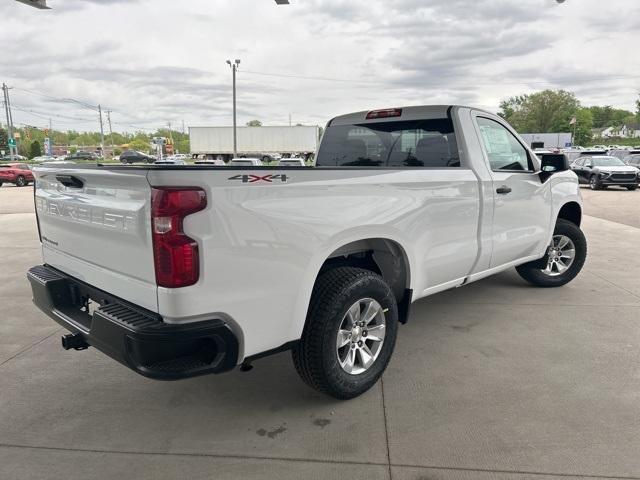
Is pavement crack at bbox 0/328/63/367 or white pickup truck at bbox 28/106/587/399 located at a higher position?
white pickup truck at bbox 28/106/587/399

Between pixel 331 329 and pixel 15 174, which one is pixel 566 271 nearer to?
pixel 331 329

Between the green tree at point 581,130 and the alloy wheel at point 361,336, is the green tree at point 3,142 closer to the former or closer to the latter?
the alloy wheel at point 361,336

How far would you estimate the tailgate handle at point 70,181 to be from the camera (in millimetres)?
2658

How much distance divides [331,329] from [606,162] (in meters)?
22.1

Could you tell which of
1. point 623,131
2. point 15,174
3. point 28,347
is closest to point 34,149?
point 15,174

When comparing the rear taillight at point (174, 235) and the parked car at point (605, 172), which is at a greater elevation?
the rear taillight at point (174, 235)

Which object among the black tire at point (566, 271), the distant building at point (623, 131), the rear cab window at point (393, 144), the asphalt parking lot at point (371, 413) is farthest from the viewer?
the distant building at point (623, 131)

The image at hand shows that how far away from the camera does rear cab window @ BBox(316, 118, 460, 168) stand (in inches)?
155

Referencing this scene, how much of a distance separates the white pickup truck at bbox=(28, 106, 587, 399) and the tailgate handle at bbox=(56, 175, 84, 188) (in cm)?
1

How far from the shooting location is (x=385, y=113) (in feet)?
14.0

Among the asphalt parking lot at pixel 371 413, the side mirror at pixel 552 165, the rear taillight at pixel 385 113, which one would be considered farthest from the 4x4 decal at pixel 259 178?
the side mirror at pixel 552 165

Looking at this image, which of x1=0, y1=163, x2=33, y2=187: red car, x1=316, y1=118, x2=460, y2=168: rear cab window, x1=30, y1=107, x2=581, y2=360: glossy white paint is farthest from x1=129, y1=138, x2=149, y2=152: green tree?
x1=30, y1=107, x2=581, y2=360: glossy white paint

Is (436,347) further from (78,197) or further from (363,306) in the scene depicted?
(78,197)

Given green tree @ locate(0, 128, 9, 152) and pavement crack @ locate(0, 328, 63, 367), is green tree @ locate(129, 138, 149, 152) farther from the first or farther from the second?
pavement crack @ locate(0, 328, 63, 367)
